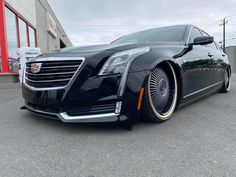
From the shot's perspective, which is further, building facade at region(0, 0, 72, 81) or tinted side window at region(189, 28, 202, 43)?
building facade at region(0, 0, 72, 81)

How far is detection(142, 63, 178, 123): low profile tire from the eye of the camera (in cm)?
242

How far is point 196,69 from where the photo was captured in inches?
128

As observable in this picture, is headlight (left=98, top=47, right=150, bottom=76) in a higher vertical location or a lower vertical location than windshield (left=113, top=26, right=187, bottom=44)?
lower

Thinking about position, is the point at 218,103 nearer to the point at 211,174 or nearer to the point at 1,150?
the point at 211,174

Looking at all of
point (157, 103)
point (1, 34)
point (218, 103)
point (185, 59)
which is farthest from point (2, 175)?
point (1, 34)

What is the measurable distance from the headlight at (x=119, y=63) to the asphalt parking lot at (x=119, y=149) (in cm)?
67

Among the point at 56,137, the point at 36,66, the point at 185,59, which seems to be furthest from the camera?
the point at 185,59

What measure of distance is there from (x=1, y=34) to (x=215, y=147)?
8.11 m

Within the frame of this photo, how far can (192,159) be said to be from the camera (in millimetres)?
1737

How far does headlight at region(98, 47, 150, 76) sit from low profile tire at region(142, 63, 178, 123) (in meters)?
0.31

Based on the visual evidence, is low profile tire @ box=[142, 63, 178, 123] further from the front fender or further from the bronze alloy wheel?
the front fender

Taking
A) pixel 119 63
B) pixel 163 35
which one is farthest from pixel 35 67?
pixel 163 35

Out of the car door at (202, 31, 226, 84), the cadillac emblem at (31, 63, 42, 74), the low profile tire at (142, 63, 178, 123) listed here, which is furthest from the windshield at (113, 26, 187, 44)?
the cadillac emblem at (31, 63, 42, 74)

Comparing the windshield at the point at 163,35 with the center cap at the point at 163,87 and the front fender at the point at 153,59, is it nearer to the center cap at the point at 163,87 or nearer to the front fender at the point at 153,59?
the front fender at the point at 153,59
